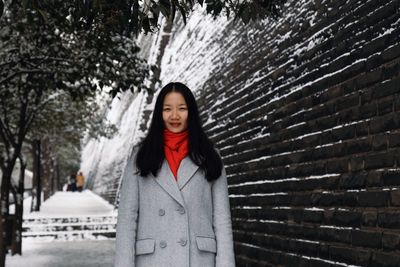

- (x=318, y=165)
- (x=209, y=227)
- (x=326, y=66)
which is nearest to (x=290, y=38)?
(x=326, y=66)

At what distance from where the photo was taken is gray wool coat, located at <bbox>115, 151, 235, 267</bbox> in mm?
2914

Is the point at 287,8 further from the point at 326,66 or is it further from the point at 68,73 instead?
the point at 68,73

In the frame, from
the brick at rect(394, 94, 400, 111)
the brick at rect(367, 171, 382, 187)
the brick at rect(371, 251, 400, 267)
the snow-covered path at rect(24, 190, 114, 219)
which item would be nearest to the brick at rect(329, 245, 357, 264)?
the brick at rect(371, 251, 400, 267)

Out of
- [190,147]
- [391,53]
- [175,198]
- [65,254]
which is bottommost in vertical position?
[65,254]

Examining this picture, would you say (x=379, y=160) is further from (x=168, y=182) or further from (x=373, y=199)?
(x=168, y=182)

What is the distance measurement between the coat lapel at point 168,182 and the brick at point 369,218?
210 cm

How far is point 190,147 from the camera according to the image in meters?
→ 3.08

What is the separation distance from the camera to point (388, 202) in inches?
169

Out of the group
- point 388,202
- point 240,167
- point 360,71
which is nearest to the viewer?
point 388,202

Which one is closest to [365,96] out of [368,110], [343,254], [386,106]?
[368,110]

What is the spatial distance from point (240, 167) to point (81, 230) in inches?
360

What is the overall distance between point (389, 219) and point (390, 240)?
150 mm

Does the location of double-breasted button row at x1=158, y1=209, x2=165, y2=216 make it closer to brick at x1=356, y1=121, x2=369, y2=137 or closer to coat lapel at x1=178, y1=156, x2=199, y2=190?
coat lapel at x1=178, y1=156, x2=199, y2=190

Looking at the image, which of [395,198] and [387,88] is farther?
[387,88]
